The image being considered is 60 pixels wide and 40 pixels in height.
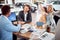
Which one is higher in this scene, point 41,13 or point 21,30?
point 41,13

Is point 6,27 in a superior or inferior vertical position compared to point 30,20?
superior

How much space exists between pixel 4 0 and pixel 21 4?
47 cm

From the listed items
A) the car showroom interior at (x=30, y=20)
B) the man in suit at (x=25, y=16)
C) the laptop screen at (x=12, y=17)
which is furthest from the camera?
the man in suit at (x=25, y=16)

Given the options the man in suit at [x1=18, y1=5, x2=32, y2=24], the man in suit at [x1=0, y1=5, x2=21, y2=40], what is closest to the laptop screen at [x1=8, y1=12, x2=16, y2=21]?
the man in suit at [x1=18, y1=5, x2=32, y2=24]

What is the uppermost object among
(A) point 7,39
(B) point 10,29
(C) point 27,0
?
(C) point 27,0

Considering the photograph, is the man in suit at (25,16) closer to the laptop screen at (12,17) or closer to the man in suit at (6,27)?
the laptop screen at (12,17)

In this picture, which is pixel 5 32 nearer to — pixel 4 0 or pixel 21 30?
pixel 21 30

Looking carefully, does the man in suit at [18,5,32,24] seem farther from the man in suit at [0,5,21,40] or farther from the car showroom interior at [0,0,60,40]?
the man in suit at [0,5,21,40]

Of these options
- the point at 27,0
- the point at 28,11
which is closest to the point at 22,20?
the point at 28,11

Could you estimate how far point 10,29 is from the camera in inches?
121

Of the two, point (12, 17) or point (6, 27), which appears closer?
point (6, 27)

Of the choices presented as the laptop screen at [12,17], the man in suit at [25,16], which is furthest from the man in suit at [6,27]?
the man in suit at [25,16]

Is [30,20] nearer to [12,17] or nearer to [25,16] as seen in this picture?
[25,16]

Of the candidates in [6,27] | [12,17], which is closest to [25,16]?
[12,17]
